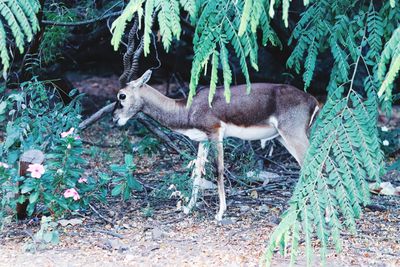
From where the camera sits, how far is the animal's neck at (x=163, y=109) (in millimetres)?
7516

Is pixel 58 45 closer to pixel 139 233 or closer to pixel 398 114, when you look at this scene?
pixel 139 233

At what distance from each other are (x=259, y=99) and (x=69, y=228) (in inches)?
89.2

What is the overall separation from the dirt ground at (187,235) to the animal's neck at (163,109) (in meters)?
0.83

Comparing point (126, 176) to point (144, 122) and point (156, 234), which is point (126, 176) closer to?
point (156, 234)

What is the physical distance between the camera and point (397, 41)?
4.53 metres

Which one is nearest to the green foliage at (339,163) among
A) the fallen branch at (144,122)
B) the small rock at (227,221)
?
the small rock at (227,221)

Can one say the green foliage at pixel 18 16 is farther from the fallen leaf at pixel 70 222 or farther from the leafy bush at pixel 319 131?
the fallen leaf at pixel 70 222

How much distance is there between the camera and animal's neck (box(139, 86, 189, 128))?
24.7 ft

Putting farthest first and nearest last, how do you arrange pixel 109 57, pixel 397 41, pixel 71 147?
1. pixel 109 57
2. pixel 71 147
3. pixel 397 41

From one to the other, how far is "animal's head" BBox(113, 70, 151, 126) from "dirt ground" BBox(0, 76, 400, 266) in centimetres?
89

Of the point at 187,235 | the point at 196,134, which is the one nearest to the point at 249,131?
the point at 196,134

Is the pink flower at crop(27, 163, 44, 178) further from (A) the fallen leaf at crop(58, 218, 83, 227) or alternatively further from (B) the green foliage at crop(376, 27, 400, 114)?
(B) the green foliage at crop(376, 27, 400, 114)

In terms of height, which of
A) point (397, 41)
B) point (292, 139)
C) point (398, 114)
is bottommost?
point (398, 114)

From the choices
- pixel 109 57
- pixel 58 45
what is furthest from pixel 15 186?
pixel 109 57
